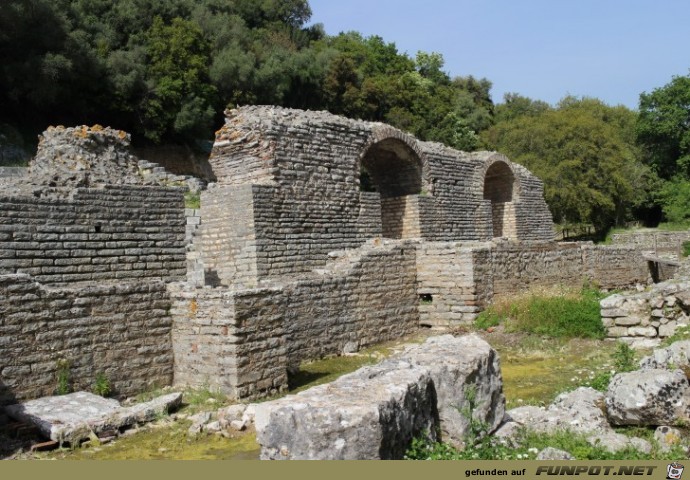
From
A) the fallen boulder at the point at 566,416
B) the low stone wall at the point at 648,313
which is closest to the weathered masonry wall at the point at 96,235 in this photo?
the fallen boulder at the point at 566,416

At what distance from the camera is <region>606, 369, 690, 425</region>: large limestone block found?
4.95m

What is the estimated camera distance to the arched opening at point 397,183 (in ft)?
48.3

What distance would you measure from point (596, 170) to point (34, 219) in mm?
31987

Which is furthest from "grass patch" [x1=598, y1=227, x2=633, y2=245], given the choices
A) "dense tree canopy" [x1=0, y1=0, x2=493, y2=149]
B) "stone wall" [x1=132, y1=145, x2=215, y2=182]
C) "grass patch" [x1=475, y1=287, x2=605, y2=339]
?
"grass patch" [x1=475, y1=287, x2=605, y2=339]

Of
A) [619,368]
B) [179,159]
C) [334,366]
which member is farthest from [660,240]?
[619,368]

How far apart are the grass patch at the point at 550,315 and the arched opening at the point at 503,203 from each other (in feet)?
23.4

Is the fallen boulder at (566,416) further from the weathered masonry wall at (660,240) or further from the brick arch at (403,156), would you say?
the weathered masonry wall at (660,240)

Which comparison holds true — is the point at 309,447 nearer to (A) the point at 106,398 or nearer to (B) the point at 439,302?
(A) the point at 106,398

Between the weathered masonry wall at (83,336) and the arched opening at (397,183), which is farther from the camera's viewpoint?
the arched opening at (397,183)

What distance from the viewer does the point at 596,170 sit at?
112 feet

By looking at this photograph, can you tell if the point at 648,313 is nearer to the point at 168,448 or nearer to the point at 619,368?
the point at 619,368

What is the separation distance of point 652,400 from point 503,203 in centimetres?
1453

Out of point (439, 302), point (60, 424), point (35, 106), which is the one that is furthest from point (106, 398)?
point (35, 106)

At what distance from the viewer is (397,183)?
1552 centimetres
